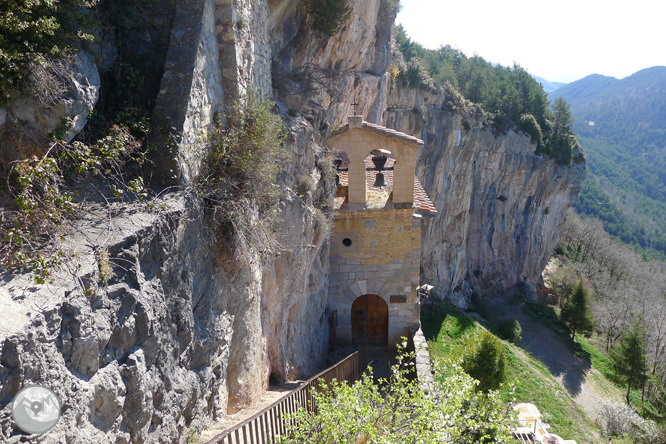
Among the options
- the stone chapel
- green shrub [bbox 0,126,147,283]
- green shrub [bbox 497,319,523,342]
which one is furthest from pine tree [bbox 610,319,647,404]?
green shrub [bbox 0,126,147,283]

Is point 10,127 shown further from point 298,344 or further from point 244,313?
point 298,344

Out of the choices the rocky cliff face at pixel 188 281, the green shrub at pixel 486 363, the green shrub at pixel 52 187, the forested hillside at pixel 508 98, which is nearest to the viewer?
the rocky cliff face at pixel 188 281

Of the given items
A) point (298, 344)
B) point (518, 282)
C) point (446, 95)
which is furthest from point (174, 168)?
point (518, 282)

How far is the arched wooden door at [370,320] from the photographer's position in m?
12.3

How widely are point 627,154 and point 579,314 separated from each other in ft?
362

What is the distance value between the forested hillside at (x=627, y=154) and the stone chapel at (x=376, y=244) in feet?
236

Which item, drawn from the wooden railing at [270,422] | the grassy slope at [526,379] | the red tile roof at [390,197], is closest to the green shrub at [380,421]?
the wooden railing at [270,422]

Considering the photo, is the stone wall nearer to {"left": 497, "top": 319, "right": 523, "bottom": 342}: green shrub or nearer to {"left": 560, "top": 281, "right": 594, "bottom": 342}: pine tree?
{"left": 497, "top": 319, "right": 523, "bottom": 342}: green shrub

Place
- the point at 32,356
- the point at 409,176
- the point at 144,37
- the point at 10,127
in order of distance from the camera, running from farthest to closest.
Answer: the point at 409,176 → the point at 144,37 → the point at 10,127 → the point at 32,356

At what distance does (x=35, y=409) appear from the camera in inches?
114

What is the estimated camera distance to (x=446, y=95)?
28.3m

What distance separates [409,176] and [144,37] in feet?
22.2

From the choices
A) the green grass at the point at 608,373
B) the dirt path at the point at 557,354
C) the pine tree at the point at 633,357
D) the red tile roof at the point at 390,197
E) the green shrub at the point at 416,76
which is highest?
→ the green shrub at the point at 416,76

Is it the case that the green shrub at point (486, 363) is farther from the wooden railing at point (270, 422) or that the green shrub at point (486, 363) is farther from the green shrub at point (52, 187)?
the green shrub at point (52, 187)
